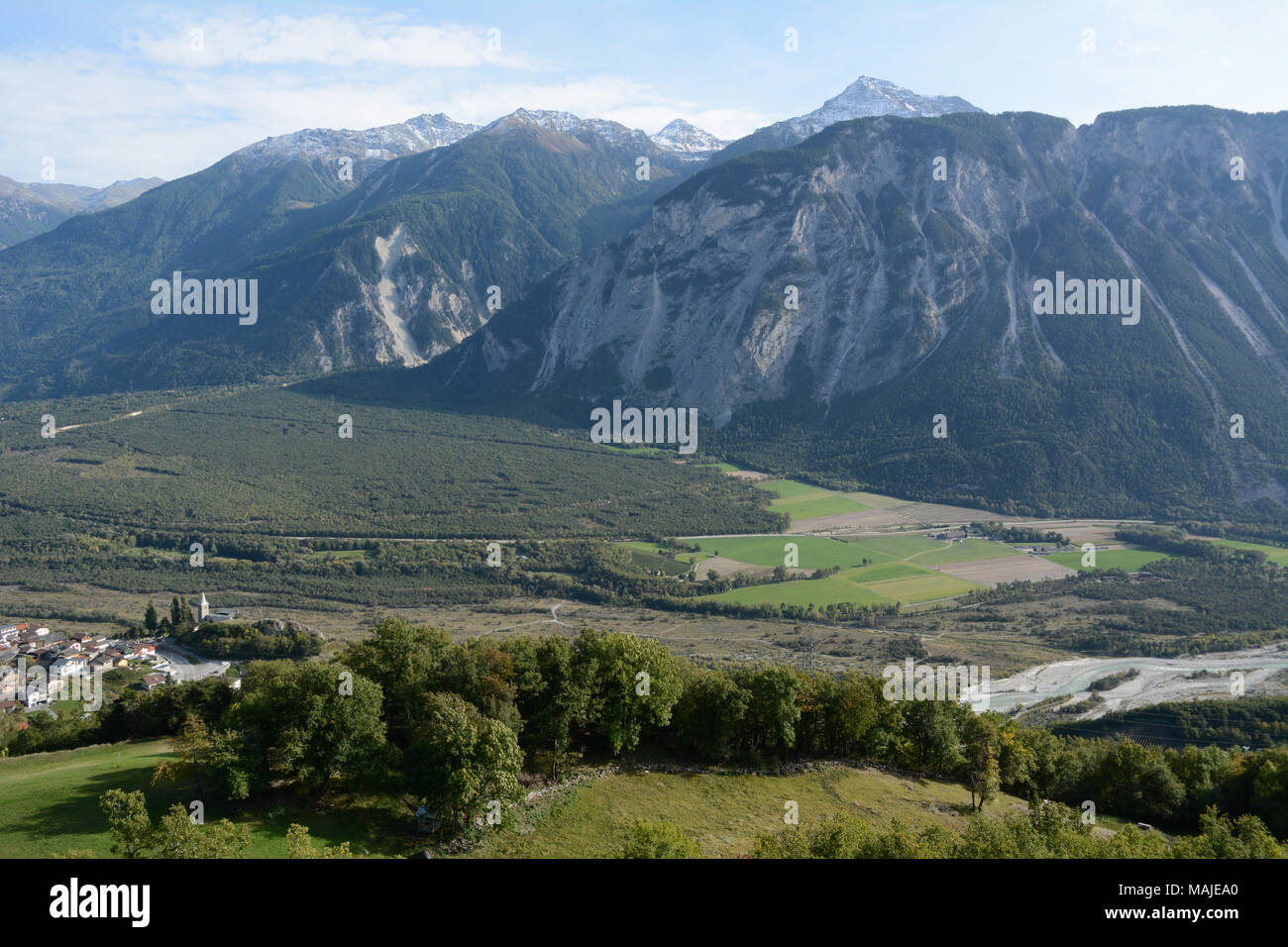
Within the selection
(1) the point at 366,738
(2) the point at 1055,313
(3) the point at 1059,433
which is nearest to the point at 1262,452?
(3) the point at 1059,433

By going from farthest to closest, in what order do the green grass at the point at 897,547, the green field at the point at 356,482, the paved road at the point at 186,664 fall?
the green field at the point at 356,482 < the green grass at the point at 897,547 < the paved road at the point at 186,664

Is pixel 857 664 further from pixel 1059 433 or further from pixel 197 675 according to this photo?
pixel 1059 433

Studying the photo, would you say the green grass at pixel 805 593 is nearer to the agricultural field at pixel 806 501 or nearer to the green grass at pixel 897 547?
the green grass at pixel 897 547

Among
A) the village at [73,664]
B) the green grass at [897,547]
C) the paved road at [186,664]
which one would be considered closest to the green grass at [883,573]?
the green grass at [897,547]

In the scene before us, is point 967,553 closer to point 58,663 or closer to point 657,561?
point 657,561

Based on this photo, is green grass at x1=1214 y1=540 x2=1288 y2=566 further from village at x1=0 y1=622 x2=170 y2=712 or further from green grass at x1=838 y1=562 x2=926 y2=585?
village at x1=0 y1=622 x2=170 y2=712

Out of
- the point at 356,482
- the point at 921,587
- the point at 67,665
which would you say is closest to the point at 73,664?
the point at 67,665

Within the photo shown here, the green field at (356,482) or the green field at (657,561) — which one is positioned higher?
the green field at (356,482)
